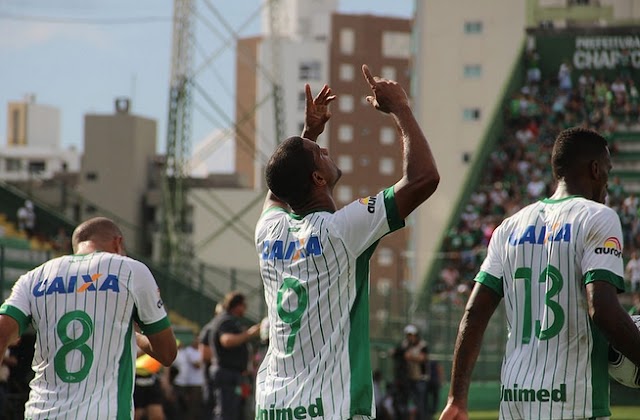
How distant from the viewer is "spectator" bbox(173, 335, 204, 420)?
19.5 meters

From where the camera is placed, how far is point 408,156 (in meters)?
5.31

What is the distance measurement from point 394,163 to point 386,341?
3243 inches

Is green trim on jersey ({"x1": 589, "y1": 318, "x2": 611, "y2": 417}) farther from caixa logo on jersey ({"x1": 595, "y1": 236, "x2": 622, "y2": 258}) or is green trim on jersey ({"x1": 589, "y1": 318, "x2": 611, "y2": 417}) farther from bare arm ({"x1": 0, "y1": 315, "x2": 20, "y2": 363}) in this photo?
bare arm ({"x1": 0, "y1": 315, "x2": 20, "y2": 363})

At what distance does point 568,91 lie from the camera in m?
43.5

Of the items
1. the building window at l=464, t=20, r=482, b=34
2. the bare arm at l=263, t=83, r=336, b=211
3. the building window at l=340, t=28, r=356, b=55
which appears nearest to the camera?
the bare arm at l=263, t=83, r=336, b=211

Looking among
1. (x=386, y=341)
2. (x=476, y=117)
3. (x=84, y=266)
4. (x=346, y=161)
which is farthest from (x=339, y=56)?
(x=84, y=266)

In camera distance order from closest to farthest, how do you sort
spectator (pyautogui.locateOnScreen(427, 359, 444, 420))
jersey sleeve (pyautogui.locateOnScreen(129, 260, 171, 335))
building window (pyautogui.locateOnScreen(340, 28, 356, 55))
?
1. jersey sleeve (pyautogui.locateOnScreen(129, 260, 171, 335))
2. spectator (pyautogui.locateOnScreen(427, 359, 444, 420))
3. building window (pyautogui.locateOnScreen(340, 28, 356, 55))

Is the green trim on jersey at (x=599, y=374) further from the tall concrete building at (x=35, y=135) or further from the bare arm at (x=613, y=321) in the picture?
the tall concrete building at (x=35, y=135)

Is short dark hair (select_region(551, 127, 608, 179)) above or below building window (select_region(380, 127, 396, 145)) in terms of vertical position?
below

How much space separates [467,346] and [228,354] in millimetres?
9840

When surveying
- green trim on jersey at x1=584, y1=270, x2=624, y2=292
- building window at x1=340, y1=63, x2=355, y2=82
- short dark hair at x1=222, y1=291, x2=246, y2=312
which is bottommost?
short dark hair at x1=222, y1=291, x2=246, y2=312

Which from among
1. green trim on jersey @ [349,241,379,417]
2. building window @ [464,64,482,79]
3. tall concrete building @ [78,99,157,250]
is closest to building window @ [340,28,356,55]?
tall concrete building @ [78,99,157,250]

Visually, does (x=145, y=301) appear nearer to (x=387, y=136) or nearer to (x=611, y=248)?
(x=611, y=248)

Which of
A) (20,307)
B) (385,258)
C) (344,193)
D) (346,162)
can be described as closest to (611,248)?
(20,307)
